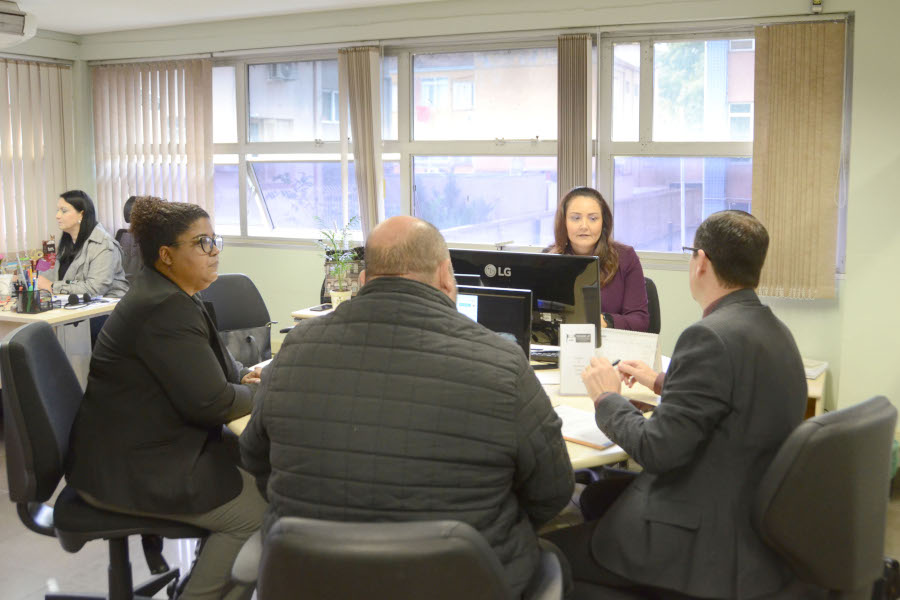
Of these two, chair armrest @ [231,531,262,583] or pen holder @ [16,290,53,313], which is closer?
chair armrest @ [231,531,262,583]

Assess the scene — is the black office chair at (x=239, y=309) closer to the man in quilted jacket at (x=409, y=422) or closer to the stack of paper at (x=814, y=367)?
the man in quilted jacket at (x=409, y=422)

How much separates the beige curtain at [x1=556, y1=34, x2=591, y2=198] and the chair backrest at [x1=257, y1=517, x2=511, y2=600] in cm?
423

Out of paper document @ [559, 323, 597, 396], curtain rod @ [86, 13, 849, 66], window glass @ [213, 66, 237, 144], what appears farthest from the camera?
window glass @ [213, 66, 237, 144]

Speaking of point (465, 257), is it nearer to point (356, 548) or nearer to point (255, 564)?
point (255, 564)

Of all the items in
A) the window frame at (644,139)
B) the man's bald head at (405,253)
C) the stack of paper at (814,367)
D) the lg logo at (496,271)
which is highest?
the window frame at (644,139)

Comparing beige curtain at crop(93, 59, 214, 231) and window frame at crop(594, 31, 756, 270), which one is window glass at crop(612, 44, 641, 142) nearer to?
window frame at crop(594, 31, 756, 270)

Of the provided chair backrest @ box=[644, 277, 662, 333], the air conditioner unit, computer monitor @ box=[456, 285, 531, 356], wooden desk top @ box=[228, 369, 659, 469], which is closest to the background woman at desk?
chair backrest @ box=[644, 277, 662, 333]

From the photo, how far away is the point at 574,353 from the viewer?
2.66 metres

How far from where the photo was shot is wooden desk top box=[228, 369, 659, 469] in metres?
2.21

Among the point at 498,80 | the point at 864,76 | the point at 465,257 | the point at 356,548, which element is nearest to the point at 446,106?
the point at 498,80

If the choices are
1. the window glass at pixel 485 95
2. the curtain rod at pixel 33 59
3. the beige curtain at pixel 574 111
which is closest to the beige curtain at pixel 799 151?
the beige curtain at pixel 574 111

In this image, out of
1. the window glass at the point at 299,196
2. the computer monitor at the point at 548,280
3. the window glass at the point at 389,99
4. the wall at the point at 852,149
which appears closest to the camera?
the computer monitor at the point at 548,280

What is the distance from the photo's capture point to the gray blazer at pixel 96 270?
5.11m

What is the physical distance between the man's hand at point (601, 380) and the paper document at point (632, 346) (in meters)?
0.44
